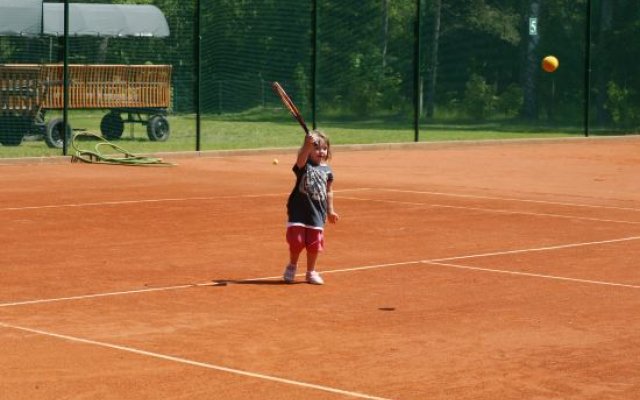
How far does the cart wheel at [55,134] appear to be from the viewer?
28.7m

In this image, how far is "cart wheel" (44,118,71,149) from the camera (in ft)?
94.2

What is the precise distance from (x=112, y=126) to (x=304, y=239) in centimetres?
2120

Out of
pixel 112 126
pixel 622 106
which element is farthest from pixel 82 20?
pixel 622 106

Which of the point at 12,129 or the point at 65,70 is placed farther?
the point at 12,129

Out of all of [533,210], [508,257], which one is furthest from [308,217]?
[533,210]

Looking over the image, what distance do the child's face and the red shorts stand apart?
57 centimetres

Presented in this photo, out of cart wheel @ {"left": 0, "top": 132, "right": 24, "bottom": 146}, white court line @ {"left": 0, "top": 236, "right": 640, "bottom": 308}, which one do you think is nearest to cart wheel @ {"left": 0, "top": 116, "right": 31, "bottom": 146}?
cart wheel @ {"left": 0, "top": 132, "right": 24, "bottom": 146}

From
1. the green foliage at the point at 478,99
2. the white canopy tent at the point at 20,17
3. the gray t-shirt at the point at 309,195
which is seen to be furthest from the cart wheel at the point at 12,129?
the green foliage at the point at 478,99

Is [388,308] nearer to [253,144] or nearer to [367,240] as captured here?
[367,240]

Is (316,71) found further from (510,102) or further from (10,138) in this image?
(510,102)

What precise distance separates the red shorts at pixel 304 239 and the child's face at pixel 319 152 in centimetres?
57

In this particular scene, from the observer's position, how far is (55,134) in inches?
1146

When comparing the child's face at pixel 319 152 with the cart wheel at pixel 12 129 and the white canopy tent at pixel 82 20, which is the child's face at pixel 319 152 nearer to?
the cart wheel at pixel 12 129

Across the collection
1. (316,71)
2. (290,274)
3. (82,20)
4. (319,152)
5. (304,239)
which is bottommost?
(290,274)
